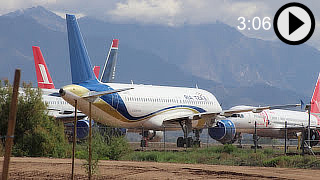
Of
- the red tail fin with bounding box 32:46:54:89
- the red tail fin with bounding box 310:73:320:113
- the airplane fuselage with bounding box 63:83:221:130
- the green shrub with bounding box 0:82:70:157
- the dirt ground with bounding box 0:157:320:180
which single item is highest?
the red tail fin with bounding box 32:46:54:89

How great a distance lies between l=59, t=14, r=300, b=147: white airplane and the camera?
32.3 metres

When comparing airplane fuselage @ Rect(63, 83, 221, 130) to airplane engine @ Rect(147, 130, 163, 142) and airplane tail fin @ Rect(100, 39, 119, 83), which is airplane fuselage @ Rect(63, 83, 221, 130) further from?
airplane tail fin @ Rect(100, 39, 119, 83)

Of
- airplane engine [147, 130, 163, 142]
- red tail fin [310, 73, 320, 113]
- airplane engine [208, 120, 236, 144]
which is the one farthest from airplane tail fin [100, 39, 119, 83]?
airplane engine [208, 120, 236, 144]

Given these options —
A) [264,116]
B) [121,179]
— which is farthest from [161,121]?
[121,179]

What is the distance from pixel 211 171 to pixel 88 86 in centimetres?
Answer: 1409

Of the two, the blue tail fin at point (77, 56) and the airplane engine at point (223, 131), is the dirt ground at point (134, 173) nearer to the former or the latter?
the blue tail fin at point (77, 56)

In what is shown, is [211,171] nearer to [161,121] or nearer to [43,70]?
[161,121]

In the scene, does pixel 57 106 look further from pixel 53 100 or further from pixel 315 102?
pixel 315 102

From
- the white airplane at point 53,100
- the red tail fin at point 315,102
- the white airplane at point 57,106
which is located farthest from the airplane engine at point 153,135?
the red tail fin at point 315,102

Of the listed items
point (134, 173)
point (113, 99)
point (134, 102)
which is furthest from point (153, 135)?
point (134, 173)

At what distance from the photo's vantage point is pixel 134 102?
35.3m

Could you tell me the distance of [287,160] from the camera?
25.0 meters

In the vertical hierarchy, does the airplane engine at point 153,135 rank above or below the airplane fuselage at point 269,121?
below

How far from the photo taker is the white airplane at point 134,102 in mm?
32281
